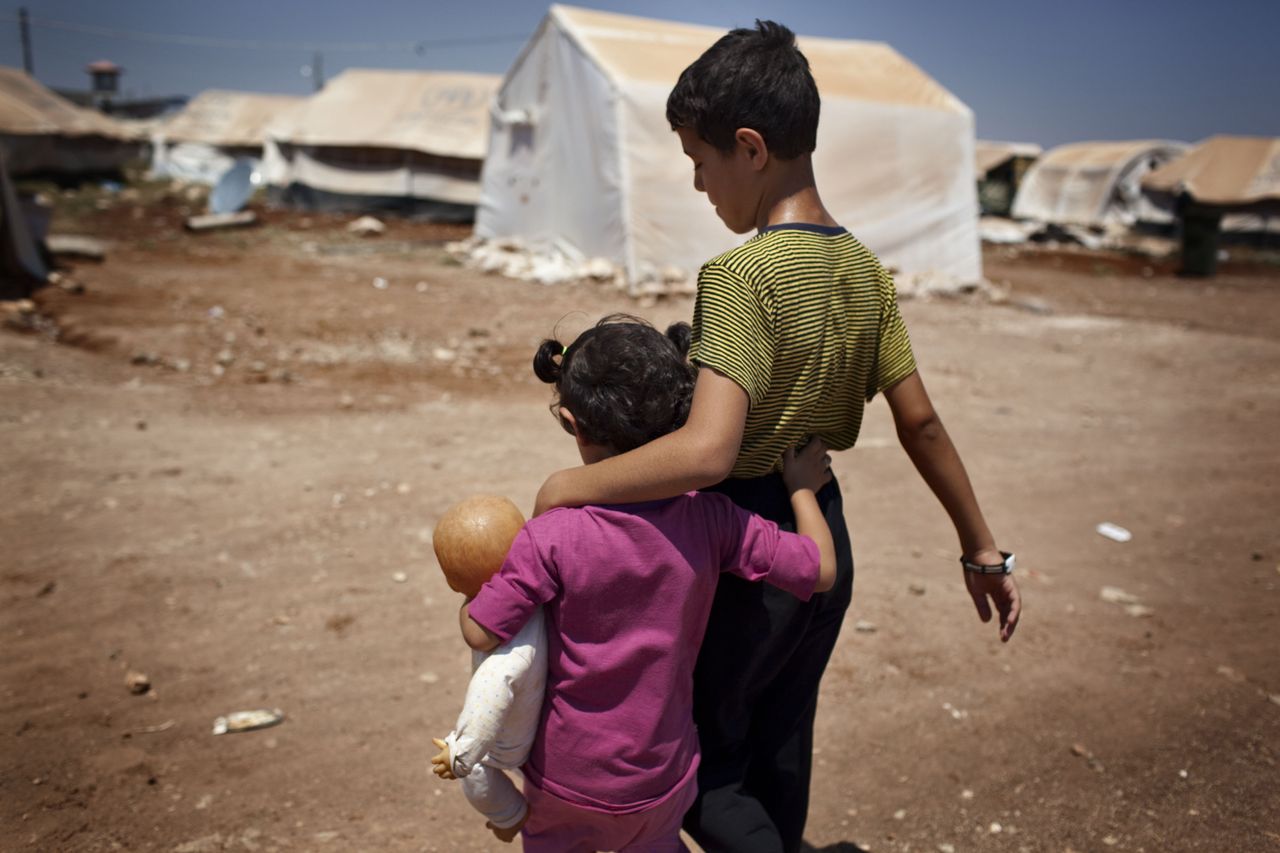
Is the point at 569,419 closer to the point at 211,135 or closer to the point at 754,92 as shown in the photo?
the point at 754,92

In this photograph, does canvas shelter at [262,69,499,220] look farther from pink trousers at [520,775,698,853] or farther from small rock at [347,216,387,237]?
pink trousers at [520,775,698,853]

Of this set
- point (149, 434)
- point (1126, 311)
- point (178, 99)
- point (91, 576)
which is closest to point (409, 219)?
point (1126, 311)

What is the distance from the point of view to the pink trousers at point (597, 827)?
1.44m

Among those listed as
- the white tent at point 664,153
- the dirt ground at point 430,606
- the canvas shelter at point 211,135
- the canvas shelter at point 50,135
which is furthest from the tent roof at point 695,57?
the canvas shelter at point 211,135

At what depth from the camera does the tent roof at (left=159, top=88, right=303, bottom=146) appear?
96.5 ft

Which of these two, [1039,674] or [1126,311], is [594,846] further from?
[1126,311]

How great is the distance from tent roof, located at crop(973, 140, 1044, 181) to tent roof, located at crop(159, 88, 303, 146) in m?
21.5

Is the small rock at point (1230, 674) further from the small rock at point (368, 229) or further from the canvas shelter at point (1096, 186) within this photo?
the canvas shelter at point (1096, 186)

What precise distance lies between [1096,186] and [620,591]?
93.9 feet

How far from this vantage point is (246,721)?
2684 mm

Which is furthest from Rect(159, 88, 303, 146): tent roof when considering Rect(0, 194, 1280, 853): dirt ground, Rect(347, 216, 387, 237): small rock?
Rect(0, 194, 1280, 853): dirt ground

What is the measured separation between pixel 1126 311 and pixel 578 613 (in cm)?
1271

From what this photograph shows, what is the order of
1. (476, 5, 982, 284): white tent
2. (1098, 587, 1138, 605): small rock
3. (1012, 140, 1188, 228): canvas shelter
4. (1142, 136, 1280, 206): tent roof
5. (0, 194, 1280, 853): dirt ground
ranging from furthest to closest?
(1012, 140, 1188, 228): canvas shelter
(1142, 136, 1280, 206): tent roof
(476, 5, 982, 284): white tent
(1098, 587, 1138, 605): small rock
(0, 194, 1280, 853): dirt ground

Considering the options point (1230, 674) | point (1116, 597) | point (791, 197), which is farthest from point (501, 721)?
point (1116, 597)
